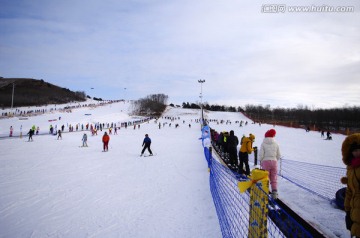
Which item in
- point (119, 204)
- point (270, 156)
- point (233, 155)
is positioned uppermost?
point (270, 156)

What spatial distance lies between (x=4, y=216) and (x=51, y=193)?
1.61 meters

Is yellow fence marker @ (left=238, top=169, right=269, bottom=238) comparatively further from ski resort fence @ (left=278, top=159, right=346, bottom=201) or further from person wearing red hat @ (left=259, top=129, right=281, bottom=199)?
ski resort fence @ (left=278, top=159, right=346, bottom=201)

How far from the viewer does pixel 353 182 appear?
268 cm

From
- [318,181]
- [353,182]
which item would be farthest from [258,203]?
[318,181]

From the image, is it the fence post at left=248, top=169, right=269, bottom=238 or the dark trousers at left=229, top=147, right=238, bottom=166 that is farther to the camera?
the dark trousers at left=229, top=147, right=238, bottom=166

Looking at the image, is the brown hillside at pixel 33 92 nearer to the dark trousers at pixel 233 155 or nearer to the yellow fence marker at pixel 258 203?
the dark trousers at pixel 233 155

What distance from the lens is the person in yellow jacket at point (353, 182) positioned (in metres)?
2.60

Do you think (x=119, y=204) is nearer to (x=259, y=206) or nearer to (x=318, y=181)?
(x=259, y=206)

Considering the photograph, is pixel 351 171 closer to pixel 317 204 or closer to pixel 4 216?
pixel 317 204

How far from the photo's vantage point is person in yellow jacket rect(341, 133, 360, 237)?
2604 mm

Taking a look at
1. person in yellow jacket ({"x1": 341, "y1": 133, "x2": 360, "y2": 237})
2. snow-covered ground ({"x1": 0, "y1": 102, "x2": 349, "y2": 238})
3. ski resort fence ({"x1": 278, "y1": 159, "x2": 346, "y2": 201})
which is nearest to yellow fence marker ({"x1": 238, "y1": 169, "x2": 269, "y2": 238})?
person in yellow jacket ({"x1": 341, "y1": 133, "x2": 360, "y2": 237})

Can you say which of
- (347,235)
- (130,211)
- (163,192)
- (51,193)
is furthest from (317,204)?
(51,193)

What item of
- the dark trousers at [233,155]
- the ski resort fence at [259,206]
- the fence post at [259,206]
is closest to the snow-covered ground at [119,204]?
the ski resort fence at [259,206]

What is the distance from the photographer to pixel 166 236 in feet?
14.0
